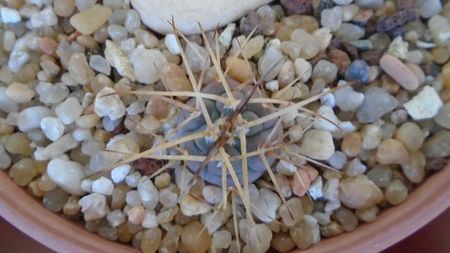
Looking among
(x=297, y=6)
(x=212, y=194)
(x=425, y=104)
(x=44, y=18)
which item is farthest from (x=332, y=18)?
(x=44, y=18)

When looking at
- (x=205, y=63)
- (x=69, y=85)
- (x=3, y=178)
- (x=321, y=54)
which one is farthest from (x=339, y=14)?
(x=3, y=178)

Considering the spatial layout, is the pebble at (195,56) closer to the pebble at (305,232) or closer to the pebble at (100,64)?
the pebble at (100,64)

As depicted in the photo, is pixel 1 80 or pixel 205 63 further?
pixel 1 80

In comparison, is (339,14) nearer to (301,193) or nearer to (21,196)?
(301,193)

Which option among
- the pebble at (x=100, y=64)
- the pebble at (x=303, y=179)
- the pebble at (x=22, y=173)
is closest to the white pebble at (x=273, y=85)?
the pebble at (x=303, y=179)

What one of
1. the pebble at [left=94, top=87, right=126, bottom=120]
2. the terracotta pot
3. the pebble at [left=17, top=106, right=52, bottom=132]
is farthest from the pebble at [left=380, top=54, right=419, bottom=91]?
the pebble at [left=17, top=106, right=52, bottom=132]

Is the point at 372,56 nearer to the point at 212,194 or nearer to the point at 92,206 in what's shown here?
the point at 212,194
